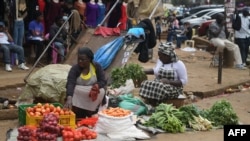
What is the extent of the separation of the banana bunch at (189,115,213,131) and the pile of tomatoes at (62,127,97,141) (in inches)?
68.3

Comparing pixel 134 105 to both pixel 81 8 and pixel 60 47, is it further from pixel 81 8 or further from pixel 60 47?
pixel 81 8

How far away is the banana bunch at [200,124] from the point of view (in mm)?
7663

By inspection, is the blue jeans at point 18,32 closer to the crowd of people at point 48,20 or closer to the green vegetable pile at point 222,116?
the crowd of people at point 48,20

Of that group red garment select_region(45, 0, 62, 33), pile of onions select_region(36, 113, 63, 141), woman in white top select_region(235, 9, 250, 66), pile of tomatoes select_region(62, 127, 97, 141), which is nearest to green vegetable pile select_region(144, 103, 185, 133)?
pile of tomatoes select_region(62, 127, 97, 141)

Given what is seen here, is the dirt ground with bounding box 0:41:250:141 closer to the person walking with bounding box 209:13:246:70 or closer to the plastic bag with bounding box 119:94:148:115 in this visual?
the person walking with bounding box 209:13:246:70

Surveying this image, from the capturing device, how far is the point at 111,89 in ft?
31.8

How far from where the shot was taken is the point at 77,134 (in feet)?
21.7

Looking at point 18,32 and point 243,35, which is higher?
point 18,32

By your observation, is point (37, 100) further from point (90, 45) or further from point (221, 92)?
point (221, 92)

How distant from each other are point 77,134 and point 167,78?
238cm

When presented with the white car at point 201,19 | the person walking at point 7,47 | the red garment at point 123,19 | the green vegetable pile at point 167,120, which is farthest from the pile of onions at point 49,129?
the white car at point 201,19

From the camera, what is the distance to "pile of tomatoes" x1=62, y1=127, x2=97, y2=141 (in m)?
6.57

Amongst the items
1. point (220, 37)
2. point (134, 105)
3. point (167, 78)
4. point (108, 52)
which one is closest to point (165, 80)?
point (167, 78)

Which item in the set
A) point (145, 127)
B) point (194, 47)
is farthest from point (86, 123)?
point (194, 47)
